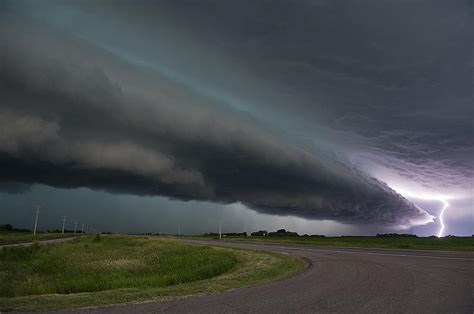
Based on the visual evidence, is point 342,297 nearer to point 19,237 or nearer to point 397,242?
point 397,242

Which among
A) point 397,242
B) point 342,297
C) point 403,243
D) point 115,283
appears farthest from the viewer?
point 397,242

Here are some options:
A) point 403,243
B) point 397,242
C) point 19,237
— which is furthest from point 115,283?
point 19,237

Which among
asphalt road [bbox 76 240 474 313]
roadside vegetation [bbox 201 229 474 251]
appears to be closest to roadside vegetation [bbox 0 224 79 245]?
roadside vegetation [bbox 201 229 474 251]

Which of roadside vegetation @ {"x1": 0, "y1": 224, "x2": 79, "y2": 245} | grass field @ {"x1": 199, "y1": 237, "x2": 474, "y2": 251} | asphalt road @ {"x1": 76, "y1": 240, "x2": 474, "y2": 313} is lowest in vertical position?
roadside vegetation @ {"x1": 0, "y1": 224, "x2": 79, "y2": 245}

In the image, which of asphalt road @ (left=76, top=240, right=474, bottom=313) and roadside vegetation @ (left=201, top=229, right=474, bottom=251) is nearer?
asphalt road @ (left=76, top=240, right=474, bottom=313)

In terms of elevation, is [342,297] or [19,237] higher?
[342,297]

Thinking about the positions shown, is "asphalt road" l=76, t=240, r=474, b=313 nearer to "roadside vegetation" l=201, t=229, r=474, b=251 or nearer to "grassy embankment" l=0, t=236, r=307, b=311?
"grassy embankment" l=0, t=236, r=307, b=311

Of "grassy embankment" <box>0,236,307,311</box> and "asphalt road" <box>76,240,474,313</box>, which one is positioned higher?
"asphalt road" <box>76,240,474,313</box>

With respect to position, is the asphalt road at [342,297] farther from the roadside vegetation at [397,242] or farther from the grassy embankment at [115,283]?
the roadside vegetation at [397,242]

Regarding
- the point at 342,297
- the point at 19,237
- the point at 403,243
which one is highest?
the point at 403,243

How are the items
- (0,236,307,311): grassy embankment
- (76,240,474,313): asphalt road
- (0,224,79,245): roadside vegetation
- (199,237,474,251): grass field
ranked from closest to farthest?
(76,240,474,313): asphalt road, (0,236,307,311): grassy embankment, (199,237,474,251): grass field, (0,224,79,245): roadside vegetation

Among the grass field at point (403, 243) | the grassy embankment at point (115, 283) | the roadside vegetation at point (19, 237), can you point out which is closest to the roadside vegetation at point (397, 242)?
the grass field at point (403, 243)

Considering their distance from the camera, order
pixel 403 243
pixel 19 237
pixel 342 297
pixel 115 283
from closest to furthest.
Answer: pixel 342 297 < pixel 115 283 < pixel 403 243 < pixel 19 237

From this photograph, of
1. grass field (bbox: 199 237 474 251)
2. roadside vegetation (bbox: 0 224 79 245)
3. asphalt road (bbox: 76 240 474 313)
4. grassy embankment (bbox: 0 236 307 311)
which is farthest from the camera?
roadside vegetation (bbox: 0 224 79 245)
